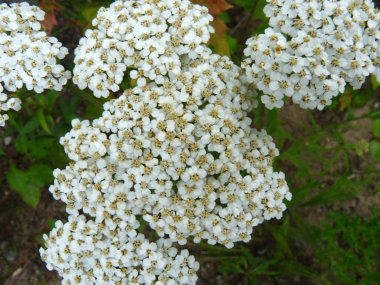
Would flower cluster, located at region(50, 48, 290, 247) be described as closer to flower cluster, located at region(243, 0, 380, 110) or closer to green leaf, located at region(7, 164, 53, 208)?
flower cluster, located at region(243, 0, 380, 110)

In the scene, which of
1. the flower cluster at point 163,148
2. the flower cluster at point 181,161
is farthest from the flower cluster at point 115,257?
the flower cluster at point 181,161

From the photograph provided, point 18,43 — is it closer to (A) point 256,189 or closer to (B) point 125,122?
(B) point 125,122

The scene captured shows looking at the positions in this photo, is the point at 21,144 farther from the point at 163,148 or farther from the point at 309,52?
the point at 309,52

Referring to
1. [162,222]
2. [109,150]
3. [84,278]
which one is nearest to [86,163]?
[109,150]

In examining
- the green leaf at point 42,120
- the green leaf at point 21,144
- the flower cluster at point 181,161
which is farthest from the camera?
the green leaf at point 21,144

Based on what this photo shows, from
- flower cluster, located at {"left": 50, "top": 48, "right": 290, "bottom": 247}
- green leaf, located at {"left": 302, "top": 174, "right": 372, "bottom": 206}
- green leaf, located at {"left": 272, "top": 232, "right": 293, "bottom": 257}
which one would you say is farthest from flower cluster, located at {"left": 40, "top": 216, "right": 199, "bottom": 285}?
green leaf, located at {"left": 302, "top": 174, "right": 372, "bottom": 206}

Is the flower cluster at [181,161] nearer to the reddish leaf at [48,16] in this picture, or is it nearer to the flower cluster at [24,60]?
the flower cluster at [24,60]

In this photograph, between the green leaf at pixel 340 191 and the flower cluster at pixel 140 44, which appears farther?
the green leaf at pixel 340 191
